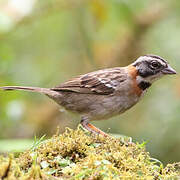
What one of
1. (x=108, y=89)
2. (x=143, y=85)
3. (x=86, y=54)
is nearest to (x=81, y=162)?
(x=108, y=89)

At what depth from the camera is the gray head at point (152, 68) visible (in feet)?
20.1

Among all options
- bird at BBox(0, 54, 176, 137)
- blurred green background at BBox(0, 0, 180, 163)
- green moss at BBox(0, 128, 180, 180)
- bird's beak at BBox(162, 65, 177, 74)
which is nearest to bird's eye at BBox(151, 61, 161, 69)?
bird at BBox(0, 54, 176, 137)

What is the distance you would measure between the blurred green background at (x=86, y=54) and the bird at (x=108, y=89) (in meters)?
1.26

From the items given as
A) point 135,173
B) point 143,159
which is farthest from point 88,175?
point 143,159

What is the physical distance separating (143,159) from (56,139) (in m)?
0.87

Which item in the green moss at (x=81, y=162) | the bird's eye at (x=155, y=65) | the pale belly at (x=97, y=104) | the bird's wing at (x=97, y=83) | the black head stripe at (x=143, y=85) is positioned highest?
the bird's eye at (x=155, y=65)

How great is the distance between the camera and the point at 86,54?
8.88 metres

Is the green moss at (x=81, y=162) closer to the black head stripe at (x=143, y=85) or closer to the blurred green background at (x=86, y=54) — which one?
the black head stripe at (x=143, y=85)

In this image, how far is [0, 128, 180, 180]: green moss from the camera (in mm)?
2949

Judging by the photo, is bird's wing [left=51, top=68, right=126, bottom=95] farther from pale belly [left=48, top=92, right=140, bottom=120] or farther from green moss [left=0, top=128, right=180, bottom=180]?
green moss [left=0, top=128, right=180, bottom=180]

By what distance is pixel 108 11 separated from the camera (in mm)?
8070

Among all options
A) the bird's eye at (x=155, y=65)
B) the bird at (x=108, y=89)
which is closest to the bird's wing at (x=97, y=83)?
the bird at (x=108, y=89)

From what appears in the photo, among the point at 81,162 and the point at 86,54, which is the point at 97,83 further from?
the point at 81,162

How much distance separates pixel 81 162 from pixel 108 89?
118 inches
